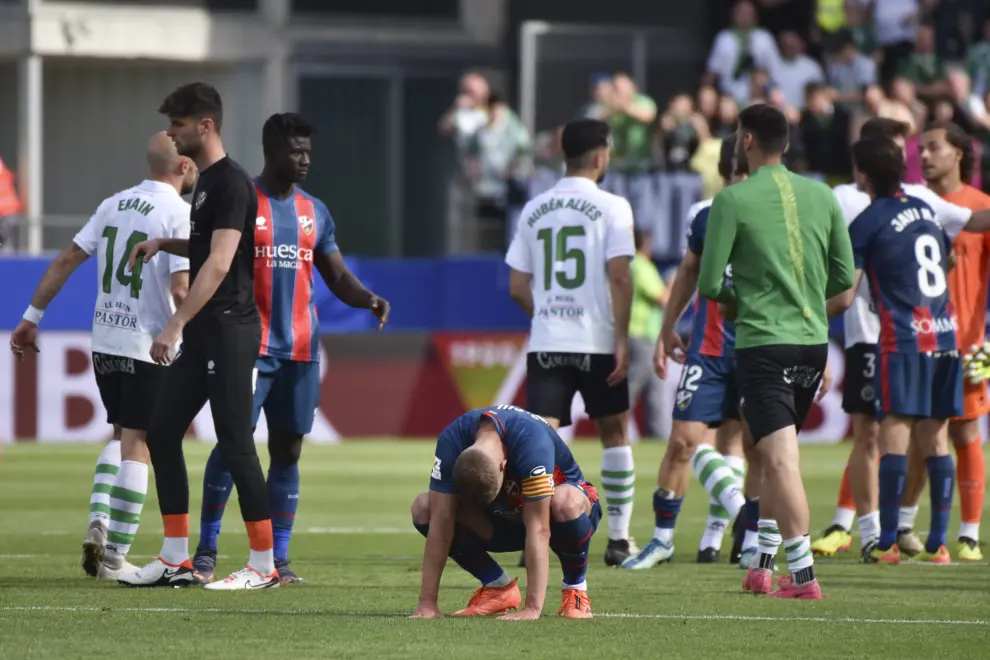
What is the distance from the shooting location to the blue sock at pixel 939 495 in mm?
10469

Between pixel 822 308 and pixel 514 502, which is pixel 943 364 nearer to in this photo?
pixel 822 308

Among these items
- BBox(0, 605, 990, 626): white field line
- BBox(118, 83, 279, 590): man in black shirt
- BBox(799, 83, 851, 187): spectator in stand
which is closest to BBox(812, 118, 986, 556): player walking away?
BBox(0, 605, 990, 626): white field line

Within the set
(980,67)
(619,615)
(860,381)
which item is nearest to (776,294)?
(619,615)

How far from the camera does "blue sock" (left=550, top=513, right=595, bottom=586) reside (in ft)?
24.7

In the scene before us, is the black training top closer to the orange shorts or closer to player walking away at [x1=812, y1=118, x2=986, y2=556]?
player walking away at [x1=812, y1=118, x2=986, y2=556]

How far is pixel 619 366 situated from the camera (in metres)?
10.1

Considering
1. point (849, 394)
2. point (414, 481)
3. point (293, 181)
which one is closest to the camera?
point (293, 181)

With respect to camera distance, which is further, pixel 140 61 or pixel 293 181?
pixel 140 61

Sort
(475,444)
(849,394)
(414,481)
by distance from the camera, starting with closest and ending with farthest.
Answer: (475,444), (849,394), (414,481)

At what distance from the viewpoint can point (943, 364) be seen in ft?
33.8

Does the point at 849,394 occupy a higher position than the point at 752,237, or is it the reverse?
the point at 752,237

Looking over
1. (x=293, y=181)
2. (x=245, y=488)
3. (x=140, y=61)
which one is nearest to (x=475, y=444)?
(x=245, y=488)

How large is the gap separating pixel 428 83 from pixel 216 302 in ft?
74.4

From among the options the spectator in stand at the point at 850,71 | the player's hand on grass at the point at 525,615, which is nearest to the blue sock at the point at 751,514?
the player's hand on grass at the point at 525,615
